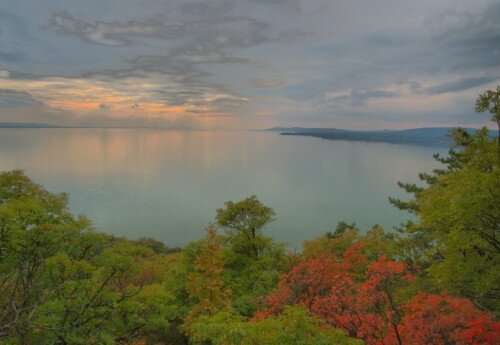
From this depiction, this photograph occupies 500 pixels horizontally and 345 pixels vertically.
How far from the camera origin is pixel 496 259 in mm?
14250

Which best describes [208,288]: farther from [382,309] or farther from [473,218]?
[473,218]

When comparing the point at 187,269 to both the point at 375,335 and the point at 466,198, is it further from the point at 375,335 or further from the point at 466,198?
the point at 466,198

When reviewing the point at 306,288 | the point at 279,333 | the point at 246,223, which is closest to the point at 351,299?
the point at 306,288

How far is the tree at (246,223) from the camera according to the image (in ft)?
125

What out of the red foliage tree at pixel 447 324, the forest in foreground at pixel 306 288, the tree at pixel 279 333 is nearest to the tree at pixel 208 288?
the forest in foreground at pixel 306 288

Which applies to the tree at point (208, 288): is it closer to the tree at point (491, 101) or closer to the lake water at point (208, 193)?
the tree at point (491, 101)

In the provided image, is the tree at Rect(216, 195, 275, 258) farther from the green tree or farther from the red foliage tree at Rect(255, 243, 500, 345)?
the green tree

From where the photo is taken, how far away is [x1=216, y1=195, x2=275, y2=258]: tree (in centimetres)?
3822

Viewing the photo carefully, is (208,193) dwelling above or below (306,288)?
below

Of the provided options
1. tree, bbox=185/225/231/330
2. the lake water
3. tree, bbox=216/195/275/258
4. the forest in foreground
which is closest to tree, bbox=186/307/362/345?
the forest in foreground

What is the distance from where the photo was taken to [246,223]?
1534 inches

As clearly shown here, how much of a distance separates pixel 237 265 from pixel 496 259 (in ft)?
89.2

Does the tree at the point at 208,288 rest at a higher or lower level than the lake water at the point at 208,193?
higher

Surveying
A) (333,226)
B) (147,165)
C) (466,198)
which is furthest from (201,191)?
(466,198)
